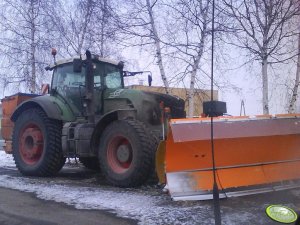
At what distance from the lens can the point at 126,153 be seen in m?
7.32

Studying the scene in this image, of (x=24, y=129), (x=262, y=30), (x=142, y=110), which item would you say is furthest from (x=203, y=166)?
(x=262, y=30)

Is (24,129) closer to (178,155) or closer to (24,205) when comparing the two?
(24,205)

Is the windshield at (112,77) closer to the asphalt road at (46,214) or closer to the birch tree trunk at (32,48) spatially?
the asphalt road at (46,214)

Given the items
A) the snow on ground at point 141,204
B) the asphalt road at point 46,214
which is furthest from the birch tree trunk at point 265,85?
the asphalt road at point 46,214

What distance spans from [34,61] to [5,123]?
8.57m

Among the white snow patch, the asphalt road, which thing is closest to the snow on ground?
the white snow patch

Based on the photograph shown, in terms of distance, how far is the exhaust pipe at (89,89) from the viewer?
8.48m

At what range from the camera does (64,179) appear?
8.62 meters

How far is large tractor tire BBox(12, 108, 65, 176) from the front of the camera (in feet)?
28.4

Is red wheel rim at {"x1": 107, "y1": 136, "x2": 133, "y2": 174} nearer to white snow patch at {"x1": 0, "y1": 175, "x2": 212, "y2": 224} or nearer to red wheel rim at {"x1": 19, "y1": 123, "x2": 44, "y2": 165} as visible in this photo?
white snow patch at {"x1": 0, "y1": 175, "x2": 212, "y2": 224}

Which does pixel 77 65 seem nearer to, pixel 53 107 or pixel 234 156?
pixel 53 107

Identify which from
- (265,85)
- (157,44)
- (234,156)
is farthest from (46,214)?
(157,44)

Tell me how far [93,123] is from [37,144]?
4.78 feet

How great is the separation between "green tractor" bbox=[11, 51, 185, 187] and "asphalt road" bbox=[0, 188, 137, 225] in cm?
150
